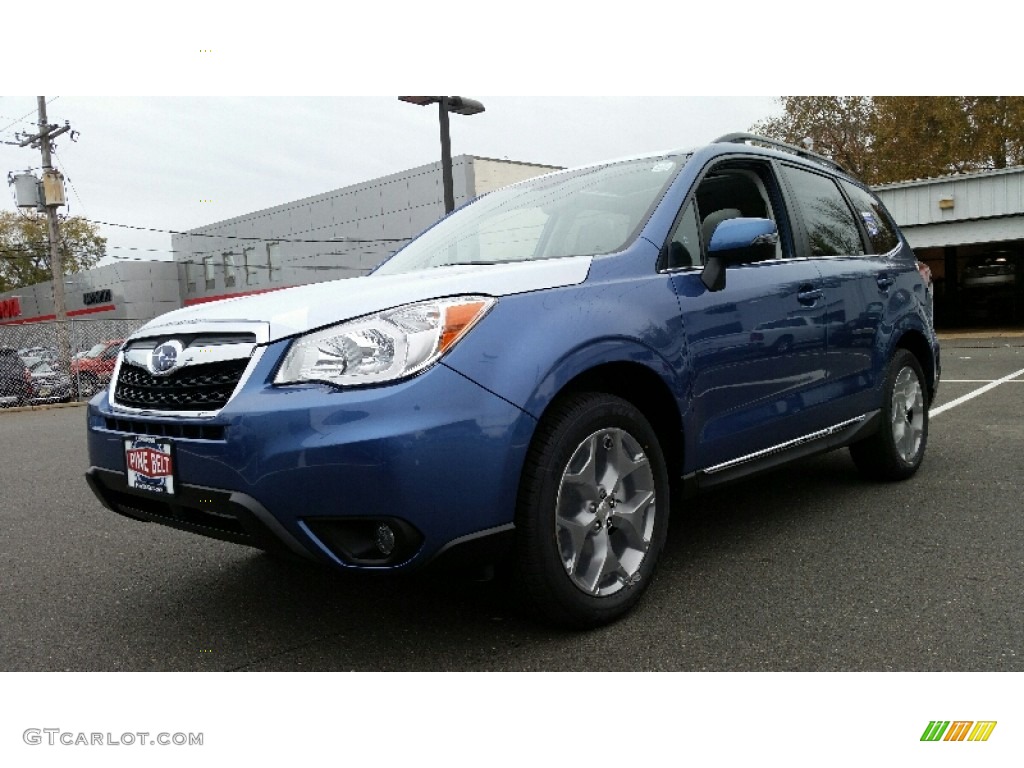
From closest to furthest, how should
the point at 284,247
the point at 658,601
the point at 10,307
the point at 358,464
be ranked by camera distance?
1. the point at 358,464
2. the point at 658,601
3. the point at 284,247
4. the point at 10,307

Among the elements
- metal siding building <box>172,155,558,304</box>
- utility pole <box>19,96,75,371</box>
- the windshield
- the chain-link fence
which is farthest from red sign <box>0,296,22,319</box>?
the windshield

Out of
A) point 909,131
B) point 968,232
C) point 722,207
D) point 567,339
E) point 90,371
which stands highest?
point 909,131

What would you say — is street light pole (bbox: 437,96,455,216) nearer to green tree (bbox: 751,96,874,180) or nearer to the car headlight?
the car headlight

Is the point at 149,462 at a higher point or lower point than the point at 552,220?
lower

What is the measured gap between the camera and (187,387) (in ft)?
8.13

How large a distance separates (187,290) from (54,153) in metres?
18.3

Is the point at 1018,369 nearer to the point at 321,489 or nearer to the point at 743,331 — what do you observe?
the point at 743,331

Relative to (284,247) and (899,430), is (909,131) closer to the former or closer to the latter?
(284,247)

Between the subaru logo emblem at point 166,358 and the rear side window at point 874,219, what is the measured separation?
138 inches

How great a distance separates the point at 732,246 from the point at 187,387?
6.21ft

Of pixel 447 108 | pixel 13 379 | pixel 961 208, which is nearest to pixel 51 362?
pixel 13 379

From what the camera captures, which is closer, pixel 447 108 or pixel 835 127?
pixel 447 108

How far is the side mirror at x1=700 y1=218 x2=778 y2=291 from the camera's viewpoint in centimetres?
302
